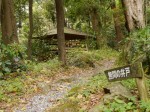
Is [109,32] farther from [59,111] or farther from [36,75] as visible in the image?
[59,111]

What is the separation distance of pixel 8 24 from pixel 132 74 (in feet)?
23.2

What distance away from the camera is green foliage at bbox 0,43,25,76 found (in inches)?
357

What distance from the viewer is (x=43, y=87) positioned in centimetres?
827

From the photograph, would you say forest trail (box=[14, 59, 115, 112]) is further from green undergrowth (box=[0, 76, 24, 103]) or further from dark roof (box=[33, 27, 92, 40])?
dark roof (box=[33, 27, 92, 40])

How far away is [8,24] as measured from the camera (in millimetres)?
10680

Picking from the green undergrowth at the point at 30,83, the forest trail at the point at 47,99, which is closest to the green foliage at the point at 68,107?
the forest trail at the point at 47,99

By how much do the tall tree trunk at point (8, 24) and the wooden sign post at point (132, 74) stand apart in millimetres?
6334

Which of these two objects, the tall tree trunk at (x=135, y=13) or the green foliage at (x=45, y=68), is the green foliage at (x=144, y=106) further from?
the green foliage at (x=45, y=68)

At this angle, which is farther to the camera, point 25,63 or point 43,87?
point 25,63


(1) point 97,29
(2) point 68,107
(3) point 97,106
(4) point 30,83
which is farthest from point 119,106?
(1) point 97,29

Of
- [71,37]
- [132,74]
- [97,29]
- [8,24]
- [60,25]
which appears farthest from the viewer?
[71,37]

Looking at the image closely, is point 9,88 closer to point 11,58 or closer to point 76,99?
point 11,58

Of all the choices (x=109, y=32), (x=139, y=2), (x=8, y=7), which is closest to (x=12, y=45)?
(x=8, y=7)

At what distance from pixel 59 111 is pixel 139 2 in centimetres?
449
